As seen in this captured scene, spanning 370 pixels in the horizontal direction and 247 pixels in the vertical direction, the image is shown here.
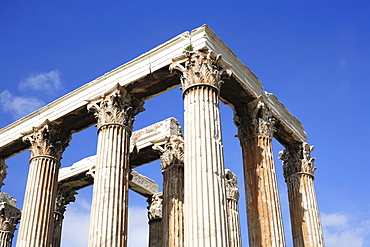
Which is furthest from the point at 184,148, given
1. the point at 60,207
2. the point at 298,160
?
the point at 60,207

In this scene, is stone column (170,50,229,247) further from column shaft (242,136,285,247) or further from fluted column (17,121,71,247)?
fluted column (17,121,71,247)

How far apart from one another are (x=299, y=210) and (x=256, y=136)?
4940 millimetres

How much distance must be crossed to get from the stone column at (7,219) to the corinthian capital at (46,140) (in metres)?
12.1

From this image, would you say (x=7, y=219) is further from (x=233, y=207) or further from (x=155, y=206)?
(x=233, y=207)

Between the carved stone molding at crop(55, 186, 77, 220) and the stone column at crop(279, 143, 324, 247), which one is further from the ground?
the carved stone molding at crop(55, 186, 77, 220)

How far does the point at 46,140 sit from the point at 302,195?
12606 millimetres

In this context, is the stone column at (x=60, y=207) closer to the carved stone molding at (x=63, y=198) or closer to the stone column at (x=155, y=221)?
the carved stone molding at (x=63, y=198)

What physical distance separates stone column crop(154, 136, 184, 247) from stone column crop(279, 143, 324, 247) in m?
5.34

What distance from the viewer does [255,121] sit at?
23.2m

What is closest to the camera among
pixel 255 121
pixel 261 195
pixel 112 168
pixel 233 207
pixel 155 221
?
pixel 112 168

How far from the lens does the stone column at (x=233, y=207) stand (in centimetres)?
2978

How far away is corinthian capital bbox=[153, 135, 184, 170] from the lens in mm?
26500

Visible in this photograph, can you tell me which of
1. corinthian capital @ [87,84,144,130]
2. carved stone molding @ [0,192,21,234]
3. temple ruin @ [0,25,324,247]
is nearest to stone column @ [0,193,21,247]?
carved stone molding @ [0,192,21,234]

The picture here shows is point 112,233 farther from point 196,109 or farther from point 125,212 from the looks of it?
point 196,109
